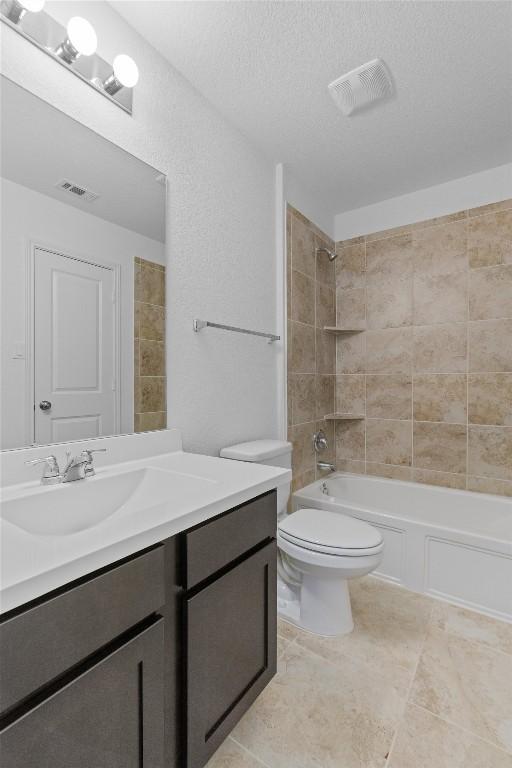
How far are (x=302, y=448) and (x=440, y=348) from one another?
1163mm

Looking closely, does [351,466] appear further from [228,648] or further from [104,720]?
[104,720]

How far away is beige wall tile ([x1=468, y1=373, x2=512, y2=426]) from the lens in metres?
2.31

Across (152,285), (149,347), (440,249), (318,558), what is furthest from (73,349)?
(440,249)

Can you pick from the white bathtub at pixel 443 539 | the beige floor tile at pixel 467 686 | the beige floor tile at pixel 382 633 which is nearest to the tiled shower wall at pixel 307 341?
the white bathtub at pixel 443 539

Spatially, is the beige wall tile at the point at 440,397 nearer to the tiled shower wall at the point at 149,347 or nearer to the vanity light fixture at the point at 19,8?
the tiled shower wall at the point at 149,347

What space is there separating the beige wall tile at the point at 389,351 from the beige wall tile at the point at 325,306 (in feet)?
1.02

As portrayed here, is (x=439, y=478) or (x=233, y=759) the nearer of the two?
(x=233, y=759)

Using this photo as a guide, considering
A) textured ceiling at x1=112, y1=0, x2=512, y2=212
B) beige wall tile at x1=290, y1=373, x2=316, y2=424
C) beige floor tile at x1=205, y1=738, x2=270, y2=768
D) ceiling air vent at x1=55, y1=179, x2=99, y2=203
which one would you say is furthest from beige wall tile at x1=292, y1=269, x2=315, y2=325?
beige floor tile at x1=205, y1=738, x2=270, y2=768

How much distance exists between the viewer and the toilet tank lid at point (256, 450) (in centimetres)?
171

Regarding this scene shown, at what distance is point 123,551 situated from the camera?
68cm

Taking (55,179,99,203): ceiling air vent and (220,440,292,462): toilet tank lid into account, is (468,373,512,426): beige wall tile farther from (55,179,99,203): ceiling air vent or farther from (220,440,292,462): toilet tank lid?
(55,179,99,203): ceiling air vent

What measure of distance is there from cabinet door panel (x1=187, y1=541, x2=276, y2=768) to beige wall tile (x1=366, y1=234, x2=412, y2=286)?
224 cm

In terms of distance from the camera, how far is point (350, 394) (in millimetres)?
2922

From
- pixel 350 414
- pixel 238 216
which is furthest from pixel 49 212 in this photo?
pixel 350 414
